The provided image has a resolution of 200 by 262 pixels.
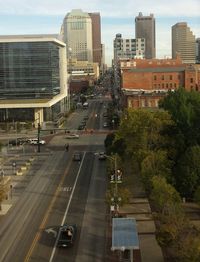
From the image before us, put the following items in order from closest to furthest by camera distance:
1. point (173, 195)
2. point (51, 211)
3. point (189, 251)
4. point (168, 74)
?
point (189, 251) < point (173, 195) < point (51, 211) < point (168, 74)

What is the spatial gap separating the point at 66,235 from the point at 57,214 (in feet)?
22.2

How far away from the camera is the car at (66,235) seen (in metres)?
34.2

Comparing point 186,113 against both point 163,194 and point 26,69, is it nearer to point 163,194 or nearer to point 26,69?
point 163,194

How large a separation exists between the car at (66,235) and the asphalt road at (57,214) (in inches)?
14.7

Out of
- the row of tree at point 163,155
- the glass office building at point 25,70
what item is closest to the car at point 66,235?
the row of tree at point 163,155

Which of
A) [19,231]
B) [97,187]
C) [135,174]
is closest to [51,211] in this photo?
[19,231]

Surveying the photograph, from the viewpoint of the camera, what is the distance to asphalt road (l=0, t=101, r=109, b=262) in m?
33.7

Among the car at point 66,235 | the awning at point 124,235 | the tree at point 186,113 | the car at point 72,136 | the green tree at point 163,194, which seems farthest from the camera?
the car at point 72,136

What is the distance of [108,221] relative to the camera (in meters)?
39.7

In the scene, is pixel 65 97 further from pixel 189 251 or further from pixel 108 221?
pixel 189 251

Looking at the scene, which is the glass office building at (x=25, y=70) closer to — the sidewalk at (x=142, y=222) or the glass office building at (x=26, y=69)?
the glass office building at (x=26, y=69)

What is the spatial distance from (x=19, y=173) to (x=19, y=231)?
69.5 feet

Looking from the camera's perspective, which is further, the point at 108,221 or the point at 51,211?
the point at 51,211

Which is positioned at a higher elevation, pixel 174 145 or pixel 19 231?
pixel 174 145
